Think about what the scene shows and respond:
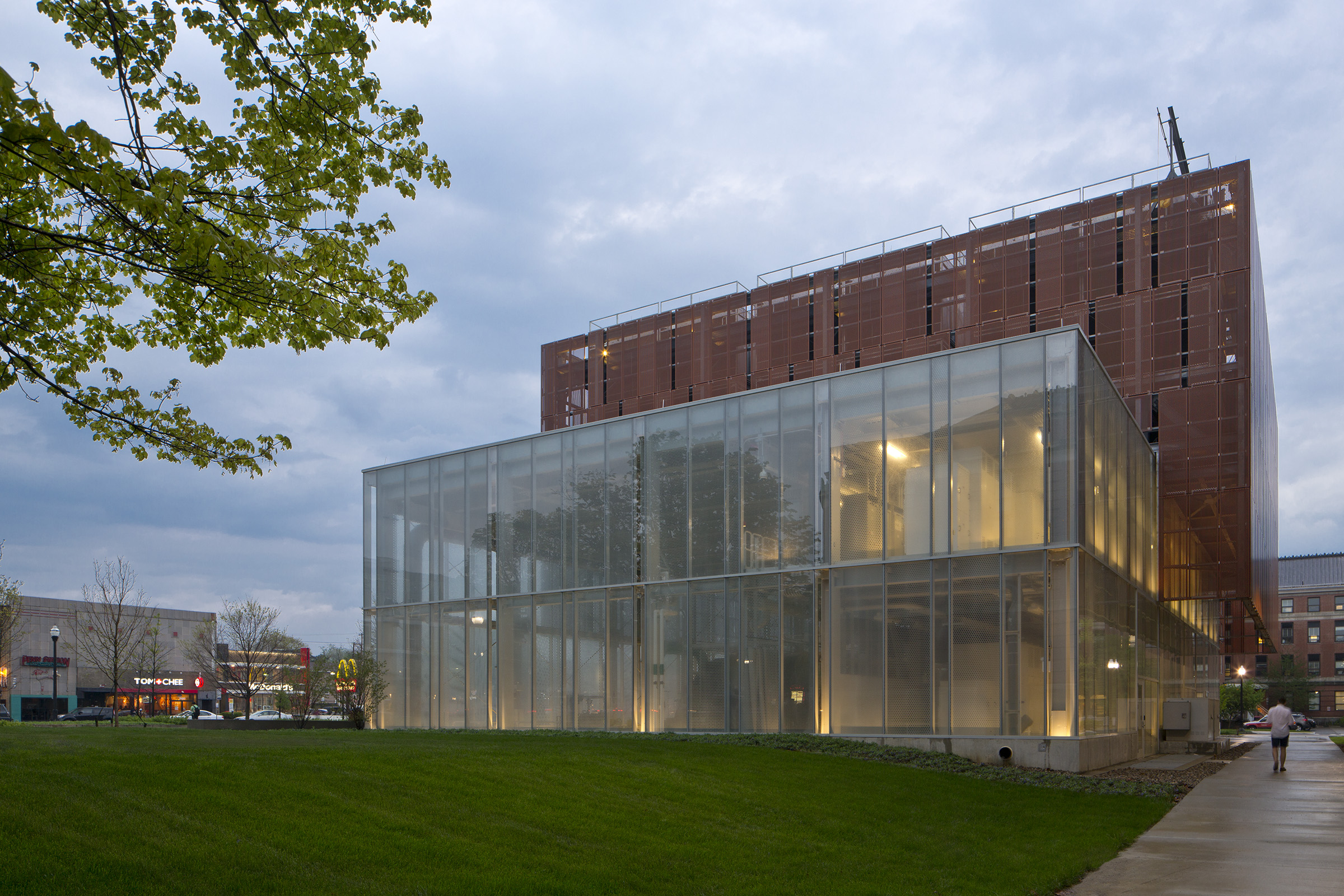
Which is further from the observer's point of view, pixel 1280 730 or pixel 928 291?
pixel 928 291

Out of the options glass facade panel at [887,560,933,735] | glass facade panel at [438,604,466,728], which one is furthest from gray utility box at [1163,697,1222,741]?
glass facade panel at [438,604,466,728]

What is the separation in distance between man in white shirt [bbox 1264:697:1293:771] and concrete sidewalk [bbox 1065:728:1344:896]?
2.90 m

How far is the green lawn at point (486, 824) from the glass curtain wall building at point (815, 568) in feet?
23.0

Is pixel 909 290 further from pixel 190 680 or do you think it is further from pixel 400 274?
pixel 190 680

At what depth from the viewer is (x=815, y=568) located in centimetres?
2797

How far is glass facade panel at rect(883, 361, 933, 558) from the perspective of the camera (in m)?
26.6

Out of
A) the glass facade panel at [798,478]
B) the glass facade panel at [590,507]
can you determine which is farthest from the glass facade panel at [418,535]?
the glass facade panel at [798,478]

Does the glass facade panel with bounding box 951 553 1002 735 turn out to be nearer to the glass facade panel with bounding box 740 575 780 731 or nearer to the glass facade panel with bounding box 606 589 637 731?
the glass facade panel with bounding box 740 575 780 731

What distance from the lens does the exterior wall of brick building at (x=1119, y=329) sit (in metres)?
42.2

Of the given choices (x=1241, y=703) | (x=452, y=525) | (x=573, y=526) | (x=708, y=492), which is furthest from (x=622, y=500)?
(x=1241, y=703)

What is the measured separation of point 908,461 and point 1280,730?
12.1m

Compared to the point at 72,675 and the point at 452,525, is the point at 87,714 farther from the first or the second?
the point at 452,525

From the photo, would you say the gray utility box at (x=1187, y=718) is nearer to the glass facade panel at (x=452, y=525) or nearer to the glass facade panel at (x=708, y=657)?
the glass facade panel at (x=708, y=657)

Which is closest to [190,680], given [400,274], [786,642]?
[786,642]
